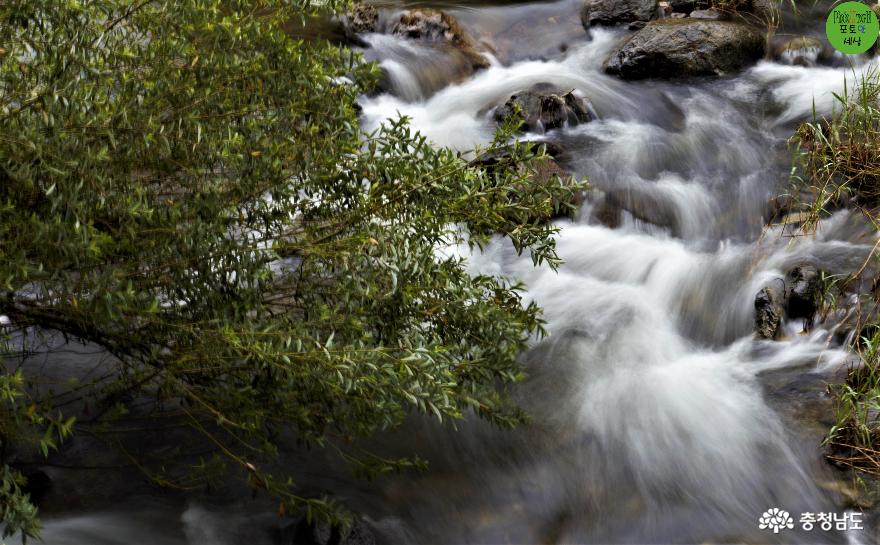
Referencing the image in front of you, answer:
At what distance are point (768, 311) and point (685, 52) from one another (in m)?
4.10

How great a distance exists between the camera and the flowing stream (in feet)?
14.3

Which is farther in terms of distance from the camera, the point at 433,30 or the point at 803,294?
the point at 433,30

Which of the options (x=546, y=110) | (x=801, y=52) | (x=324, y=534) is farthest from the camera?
(x=801, y=52)

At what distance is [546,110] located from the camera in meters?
8.02

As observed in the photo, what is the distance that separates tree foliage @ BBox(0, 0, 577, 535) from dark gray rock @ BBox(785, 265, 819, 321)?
7.16 feet

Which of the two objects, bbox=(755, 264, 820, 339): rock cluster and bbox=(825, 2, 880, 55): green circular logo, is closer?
bbox=(755, 264, 820, 339): rock cluster

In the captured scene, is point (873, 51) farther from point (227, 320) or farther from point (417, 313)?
point (227, 320)

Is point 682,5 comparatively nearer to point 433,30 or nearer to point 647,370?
point 433,30

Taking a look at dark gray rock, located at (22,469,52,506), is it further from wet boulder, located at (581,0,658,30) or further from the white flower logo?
wet boulder, located at (581,0,658,30)

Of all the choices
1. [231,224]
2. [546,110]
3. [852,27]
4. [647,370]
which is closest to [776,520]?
[647,370]

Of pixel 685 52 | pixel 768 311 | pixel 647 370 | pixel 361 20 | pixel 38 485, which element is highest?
pixel 361 20

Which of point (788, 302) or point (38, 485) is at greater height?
point (38, 485)

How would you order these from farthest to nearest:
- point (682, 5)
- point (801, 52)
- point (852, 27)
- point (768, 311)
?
point (682, 5) → point (852, 27) → point (801, 52) → point (768, 311)

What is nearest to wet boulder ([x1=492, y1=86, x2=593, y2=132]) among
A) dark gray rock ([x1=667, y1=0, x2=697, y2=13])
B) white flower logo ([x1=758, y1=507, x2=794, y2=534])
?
dark gray rock ([x1=667, y1=0, x2=697, y2=13])
